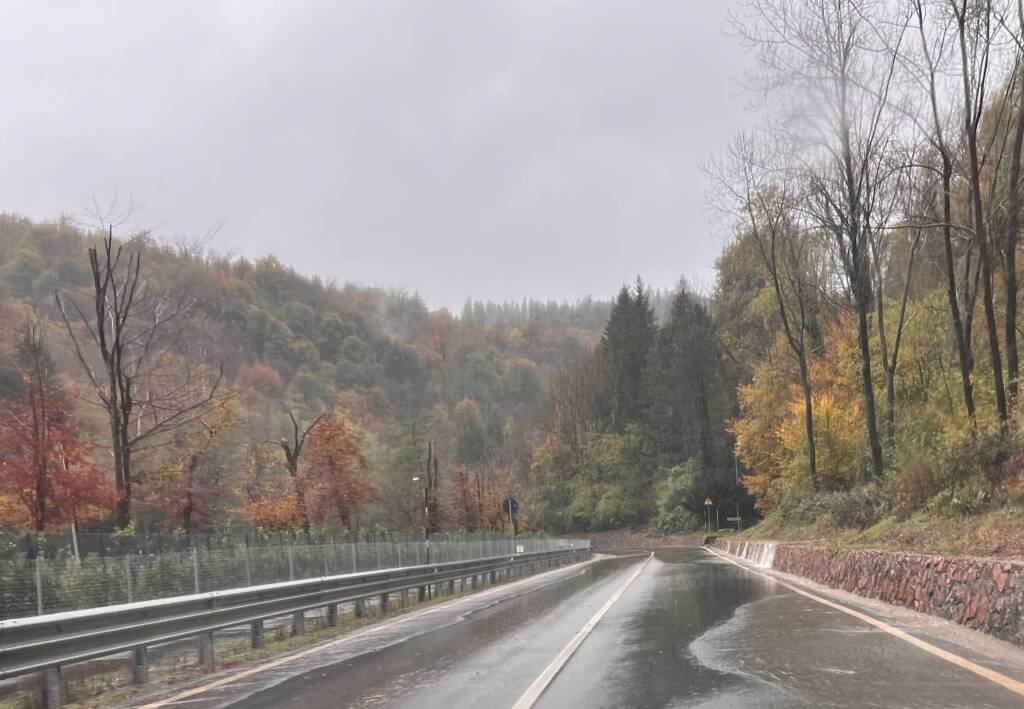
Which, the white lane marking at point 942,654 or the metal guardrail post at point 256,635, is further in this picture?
the metal guardrail post at point 256,635

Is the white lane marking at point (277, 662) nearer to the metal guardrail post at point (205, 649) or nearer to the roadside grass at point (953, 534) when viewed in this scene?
the metal guardrail post at point (205, 649)

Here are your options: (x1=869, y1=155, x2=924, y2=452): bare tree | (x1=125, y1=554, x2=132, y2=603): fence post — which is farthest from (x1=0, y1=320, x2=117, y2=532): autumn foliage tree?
(x1=869, y1=155, x2=924, y2=452): bare tree

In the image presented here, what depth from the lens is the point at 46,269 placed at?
54.0 m

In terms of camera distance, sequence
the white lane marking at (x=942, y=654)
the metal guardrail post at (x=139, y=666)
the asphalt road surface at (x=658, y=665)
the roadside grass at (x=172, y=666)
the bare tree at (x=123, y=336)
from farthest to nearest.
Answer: the bare tree at (x=123, y=336) < the metal guardrail post at (x=139, y=666) < the roadside grass at (x=172, y=666) < the asphalt road surface at (x=658, y=665) < the white lane marking at (x=942, y=654)

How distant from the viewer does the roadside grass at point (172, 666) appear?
8.58 m

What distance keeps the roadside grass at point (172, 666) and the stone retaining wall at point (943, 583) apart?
8866 millimetres

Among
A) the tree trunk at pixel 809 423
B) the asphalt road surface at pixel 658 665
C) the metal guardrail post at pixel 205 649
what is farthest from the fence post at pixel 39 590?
the tree trunk at pixel 809 423

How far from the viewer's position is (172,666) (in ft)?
36.3

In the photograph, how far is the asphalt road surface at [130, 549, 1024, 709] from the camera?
22.3ft

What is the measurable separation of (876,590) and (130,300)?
22.4 m

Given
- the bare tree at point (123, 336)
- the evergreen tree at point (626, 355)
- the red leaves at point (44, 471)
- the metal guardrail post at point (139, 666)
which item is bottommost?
the metal guardrail post at point (139, 666)

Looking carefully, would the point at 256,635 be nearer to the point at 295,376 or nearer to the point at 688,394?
the point at 688,394

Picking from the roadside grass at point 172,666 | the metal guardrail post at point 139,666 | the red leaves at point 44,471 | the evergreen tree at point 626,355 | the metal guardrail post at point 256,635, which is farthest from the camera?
the evergreen tree at point 626,355

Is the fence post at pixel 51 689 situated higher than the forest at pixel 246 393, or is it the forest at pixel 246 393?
the forest at pixel 246 393
